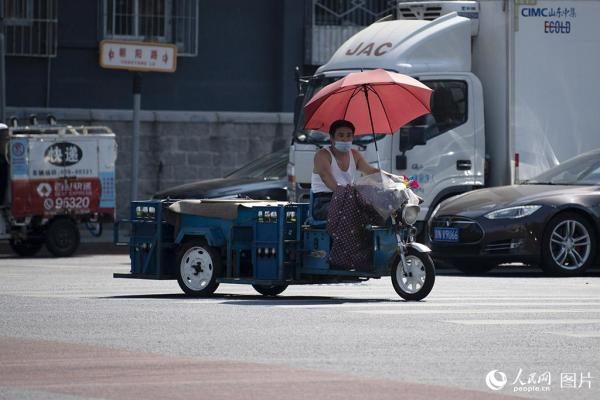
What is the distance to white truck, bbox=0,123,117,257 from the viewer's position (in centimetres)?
2350

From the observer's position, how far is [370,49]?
2147 centimetres

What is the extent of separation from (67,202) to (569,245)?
801cm

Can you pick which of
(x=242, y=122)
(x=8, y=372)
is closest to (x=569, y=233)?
(x=8, y=372)

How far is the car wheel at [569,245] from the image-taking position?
62.4ft

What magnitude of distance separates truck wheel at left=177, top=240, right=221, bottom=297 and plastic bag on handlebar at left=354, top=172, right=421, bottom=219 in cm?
151

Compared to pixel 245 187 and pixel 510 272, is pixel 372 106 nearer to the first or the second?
pixel 510 272

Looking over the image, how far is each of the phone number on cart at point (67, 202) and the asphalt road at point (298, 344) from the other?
724 centimetres

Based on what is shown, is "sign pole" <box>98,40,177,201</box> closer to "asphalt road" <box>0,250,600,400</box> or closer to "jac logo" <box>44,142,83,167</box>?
"jac logo" <box>44,142,83,167</box>

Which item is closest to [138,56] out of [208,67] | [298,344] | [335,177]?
[208,67]

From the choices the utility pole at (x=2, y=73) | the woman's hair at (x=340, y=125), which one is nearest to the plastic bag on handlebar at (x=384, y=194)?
the woman's hair at (x=340, y=125)

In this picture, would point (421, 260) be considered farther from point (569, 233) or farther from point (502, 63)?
point (502, 63)

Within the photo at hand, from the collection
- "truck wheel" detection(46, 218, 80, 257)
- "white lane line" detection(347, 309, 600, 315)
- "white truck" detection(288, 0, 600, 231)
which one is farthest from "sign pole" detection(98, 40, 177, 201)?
"white lane line" detection(347, 309, 600, 315)

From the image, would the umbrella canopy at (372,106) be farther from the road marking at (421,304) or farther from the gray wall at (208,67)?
the gray wall at (208,67)

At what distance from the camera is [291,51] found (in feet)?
106
